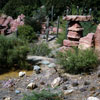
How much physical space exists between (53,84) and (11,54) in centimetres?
136

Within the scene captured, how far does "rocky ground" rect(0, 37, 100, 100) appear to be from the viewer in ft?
13.5

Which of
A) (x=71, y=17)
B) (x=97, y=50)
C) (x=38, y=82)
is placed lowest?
(x=38, y=82)

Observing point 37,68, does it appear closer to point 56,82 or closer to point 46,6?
point 56,82

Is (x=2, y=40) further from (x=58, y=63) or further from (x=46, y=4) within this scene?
(x=46, y=4)

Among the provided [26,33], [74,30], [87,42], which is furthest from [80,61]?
[26,33]

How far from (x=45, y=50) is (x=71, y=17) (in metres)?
1.34

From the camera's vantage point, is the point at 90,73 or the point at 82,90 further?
the point at 90,73

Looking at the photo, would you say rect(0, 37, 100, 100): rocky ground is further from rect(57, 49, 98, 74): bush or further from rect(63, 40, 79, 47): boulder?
rect(63, 40, 79, 47): boulder

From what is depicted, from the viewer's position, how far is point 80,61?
482 cm

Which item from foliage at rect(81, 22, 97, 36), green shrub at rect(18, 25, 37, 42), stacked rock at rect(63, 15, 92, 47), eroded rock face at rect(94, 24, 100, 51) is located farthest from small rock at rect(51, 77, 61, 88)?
green shrub at rect(18, 25, 37, 42)

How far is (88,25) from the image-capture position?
417 inches

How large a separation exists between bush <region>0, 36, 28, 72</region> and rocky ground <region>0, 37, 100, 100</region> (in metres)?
0.40

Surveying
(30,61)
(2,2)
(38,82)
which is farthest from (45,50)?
(2,2)

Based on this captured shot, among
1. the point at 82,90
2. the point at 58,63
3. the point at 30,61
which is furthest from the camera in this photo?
the point at 30,61
